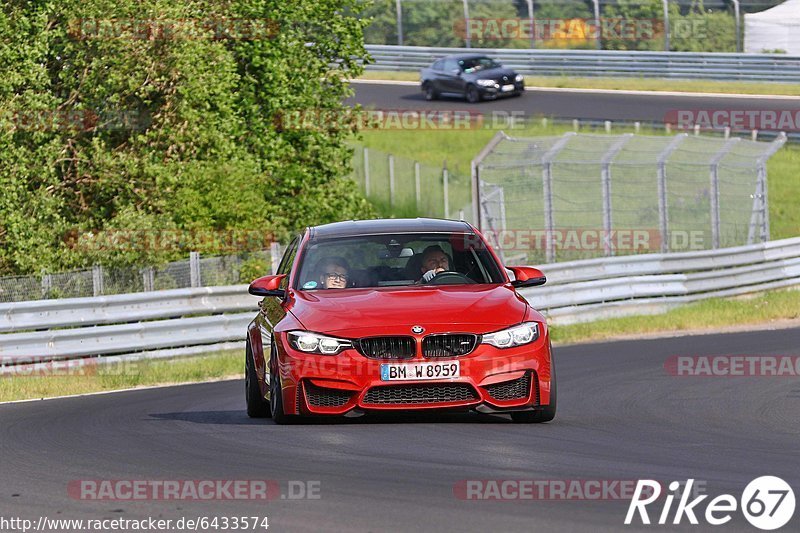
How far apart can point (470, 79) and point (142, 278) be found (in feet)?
92.8

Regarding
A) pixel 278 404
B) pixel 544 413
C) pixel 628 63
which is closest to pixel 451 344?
pixel 544 413

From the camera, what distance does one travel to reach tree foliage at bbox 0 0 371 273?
23.2 meters

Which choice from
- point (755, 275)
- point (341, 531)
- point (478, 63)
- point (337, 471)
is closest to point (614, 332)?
point (755, 275)

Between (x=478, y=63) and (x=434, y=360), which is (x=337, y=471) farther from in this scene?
(x=478, y=63)

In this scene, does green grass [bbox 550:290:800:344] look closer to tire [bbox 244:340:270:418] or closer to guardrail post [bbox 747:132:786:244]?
guardrail post [bbox 747:132:786:244]

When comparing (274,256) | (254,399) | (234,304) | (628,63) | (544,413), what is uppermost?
(544,413)

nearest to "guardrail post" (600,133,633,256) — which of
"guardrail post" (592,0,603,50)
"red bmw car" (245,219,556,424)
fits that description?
"red bmw car" (245,219,556,424)

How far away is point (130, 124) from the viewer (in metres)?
24.9

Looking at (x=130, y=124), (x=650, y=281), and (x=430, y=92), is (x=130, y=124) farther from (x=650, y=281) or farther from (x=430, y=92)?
(x=430, y=92)

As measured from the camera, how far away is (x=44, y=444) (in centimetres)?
977

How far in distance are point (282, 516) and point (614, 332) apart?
15.8 m

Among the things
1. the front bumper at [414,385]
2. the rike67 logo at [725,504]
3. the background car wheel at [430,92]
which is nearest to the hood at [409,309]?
the front bumper at [414,385]

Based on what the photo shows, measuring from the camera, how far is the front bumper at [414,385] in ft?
31.4

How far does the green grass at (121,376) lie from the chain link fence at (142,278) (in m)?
1.46
